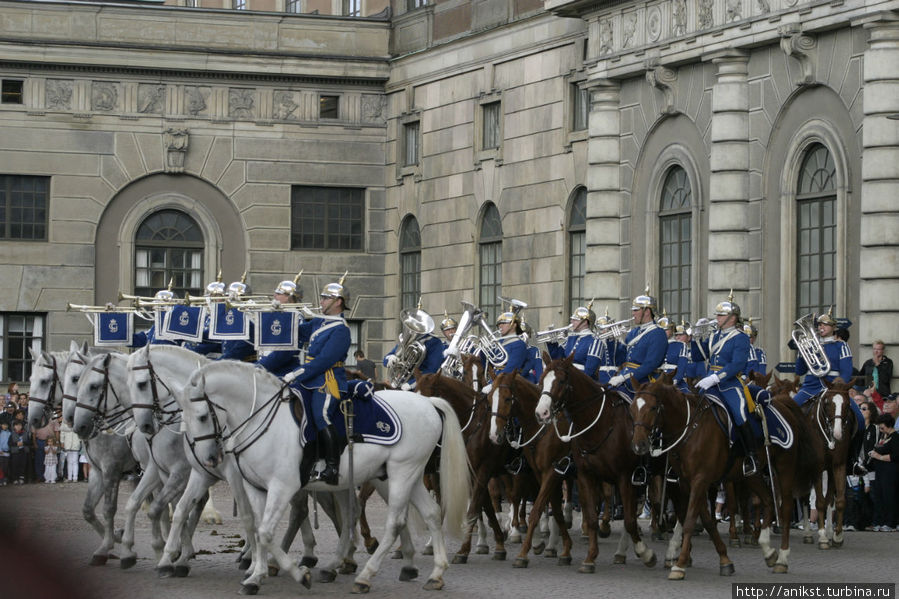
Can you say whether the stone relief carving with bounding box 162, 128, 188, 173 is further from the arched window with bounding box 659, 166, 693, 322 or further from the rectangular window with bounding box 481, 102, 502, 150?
the arched window with bounding box 659, 166, 693, 322

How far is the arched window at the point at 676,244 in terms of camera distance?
29.6 meters

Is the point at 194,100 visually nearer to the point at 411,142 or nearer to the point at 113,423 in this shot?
the point at 411,142

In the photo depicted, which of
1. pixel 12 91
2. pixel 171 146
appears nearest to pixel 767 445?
pixel 171 146

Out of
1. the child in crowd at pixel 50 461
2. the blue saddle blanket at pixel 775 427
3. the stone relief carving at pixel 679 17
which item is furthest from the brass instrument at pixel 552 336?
the child in crowd at pixel 50 461

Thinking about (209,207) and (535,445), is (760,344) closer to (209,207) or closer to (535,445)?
(535,445)

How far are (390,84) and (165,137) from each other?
20.5ft

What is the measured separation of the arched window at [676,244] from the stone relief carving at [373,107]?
1273 centimetres

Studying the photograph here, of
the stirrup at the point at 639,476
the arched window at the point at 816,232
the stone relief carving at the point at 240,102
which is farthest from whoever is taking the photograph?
the stone relief carving at the point at 240,102

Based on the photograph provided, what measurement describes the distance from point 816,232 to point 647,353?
10.7 metres

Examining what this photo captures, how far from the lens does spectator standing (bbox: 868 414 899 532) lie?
19.6 m

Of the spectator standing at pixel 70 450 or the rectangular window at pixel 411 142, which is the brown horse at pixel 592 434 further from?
the rectangular window at pixel 411 142

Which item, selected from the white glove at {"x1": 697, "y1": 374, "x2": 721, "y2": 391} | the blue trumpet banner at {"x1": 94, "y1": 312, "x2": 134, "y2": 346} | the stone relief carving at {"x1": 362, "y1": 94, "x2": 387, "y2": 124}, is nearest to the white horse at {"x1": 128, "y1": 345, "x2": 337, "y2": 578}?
the blue trumpet banner at {"x1": 94, "y1": 312, "x2": 134, "y2": 346}

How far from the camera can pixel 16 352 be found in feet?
125

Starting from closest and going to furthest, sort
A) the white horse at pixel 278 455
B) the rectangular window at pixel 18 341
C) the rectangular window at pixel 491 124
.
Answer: the white horse at pixel 278 455 < the rectangular window at pixel 491 124 < the rectangular window at pixel 18 341
